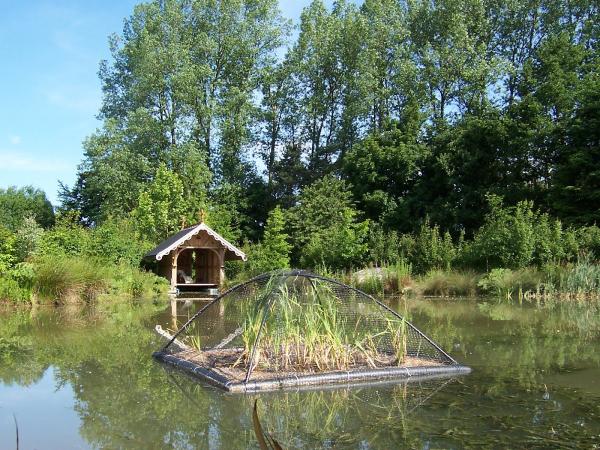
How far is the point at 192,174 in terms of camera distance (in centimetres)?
3194

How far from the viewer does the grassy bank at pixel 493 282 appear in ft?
57.0

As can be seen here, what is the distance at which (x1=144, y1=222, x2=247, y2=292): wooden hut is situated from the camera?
878 inches

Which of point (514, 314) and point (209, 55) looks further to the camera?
point (209, 55)

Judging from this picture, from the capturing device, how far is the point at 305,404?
594 cm

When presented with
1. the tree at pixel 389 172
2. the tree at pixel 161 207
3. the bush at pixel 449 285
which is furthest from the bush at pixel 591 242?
the tree at pixel 161 207

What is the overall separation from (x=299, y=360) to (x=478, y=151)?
22712 mm

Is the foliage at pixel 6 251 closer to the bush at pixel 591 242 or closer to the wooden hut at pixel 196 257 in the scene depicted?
the wooden hut at pixel 196 257

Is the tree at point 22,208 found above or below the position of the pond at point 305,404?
above

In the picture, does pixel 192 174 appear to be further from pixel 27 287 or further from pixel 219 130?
pixel 27 287

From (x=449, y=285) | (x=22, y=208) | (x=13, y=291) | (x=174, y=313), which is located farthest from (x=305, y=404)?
(x=22, y=208)

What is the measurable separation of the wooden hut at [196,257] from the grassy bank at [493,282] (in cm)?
451

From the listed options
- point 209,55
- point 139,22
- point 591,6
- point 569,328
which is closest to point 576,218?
point 569,328

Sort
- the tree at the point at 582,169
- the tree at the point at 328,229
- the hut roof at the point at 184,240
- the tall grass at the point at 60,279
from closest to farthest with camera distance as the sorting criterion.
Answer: the tall grass at the point at 60,279 → the hut roof at the point at 184,240 → the tree at the point at 582,169 → the tree at the point at 328,229

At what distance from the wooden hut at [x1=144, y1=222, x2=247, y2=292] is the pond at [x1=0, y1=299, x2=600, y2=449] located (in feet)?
40.3
